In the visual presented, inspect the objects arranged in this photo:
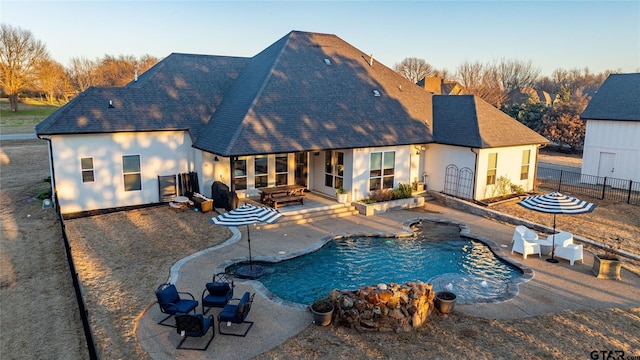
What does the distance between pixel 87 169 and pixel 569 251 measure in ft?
58.9

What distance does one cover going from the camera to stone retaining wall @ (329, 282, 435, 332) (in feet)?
A: 28.0

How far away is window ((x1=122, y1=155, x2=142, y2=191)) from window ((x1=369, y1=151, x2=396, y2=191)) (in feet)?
34.1

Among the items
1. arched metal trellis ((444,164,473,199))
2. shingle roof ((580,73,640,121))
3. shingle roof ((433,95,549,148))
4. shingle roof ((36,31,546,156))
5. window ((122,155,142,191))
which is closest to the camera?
shingle roof ((36,31,546,156))

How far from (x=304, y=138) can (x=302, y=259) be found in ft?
20.8

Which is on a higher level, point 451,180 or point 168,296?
point 451,180

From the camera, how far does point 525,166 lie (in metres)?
21.3

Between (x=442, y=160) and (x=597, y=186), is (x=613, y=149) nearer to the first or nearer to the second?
(x=597, y=186)

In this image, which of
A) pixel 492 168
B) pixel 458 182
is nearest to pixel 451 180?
pixel 458 182

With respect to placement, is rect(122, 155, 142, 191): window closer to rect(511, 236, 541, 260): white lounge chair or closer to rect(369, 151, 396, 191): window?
rect(369, 151, 396, 191): window

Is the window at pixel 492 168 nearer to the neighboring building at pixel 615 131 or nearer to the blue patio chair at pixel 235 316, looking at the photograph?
the neighboring building at pixel 615 131

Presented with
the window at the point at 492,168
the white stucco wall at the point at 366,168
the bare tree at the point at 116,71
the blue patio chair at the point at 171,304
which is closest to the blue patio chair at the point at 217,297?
the blue patio chair at the point at 171,304

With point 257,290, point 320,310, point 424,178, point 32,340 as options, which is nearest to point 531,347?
point 320,310

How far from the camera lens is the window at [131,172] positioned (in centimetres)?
1756

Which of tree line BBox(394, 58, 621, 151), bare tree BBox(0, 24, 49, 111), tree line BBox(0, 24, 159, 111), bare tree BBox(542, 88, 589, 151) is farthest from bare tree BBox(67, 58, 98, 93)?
bare tree BBox(542, 88, 589, 151)
